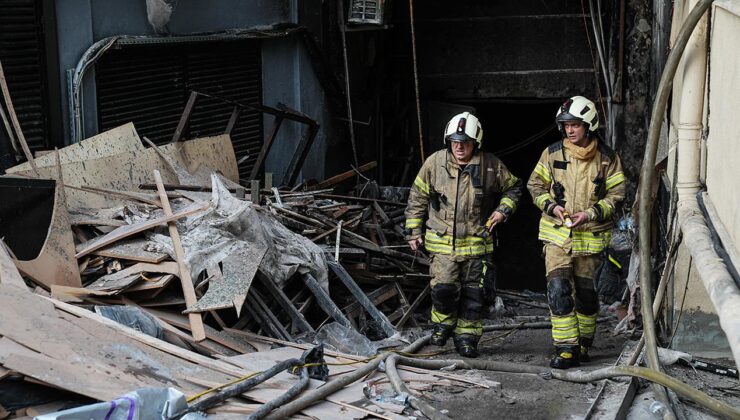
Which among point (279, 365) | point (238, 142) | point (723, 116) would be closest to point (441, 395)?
point (279, 365)

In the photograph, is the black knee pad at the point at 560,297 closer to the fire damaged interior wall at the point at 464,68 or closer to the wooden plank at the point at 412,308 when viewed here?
the wooden plank at the point at 412,308

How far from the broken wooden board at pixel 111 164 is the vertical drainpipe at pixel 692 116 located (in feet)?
16.4

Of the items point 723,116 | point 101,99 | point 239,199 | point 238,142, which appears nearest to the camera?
point 723,116

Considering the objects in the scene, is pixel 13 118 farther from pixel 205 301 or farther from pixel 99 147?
pixel 205 301

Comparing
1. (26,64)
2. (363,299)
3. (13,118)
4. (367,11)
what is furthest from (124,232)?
(367,11)

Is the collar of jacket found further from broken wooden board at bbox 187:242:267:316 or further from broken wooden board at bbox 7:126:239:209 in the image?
broken wooden board at bbox 7:126:239:209

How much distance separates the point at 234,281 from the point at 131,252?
88 cm

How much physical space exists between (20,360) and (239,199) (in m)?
3.80

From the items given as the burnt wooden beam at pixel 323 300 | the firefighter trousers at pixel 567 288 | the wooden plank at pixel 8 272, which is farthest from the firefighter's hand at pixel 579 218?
the wooden plank at pixel 8 272

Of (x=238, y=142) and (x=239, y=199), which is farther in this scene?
(x=238, y=142)

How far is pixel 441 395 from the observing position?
750 centimetres

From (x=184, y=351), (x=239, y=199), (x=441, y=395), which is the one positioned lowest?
(x=441, y=395)

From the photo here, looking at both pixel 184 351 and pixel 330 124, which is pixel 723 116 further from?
pixel 330 124

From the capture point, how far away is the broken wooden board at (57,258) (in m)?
7.69
